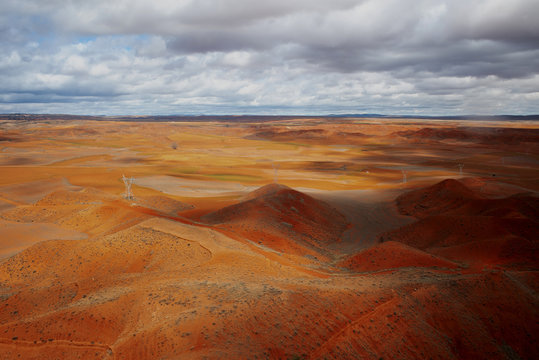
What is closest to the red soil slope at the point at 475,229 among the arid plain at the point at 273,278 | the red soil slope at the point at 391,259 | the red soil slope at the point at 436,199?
the red soil slope at the point at 436,199

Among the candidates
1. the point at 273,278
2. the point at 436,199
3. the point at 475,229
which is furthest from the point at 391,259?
the point at 436,199

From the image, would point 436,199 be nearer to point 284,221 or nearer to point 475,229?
point 475,229

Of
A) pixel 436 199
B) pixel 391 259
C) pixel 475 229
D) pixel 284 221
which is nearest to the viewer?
pixel 391 259

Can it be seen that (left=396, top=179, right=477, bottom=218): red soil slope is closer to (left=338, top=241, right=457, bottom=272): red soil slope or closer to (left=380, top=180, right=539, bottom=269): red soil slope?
(left=380, top=180, right=539, bottom=269): red soil slope

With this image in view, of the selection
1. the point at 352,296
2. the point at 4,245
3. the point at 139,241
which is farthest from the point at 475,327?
the point at 4,245

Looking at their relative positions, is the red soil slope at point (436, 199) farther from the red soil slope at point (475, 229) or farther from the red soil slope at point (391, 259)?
the red soil slope at point (391, 259)

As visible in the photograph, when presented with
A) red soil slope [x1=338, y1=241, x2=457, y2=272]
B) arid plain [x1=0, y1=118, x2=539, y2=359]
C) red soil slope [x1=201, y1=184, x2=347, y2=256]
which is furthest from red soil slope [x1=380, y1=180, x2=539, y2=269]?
red soil slope [x1=201, y1=184, x2=347, y2=256]
